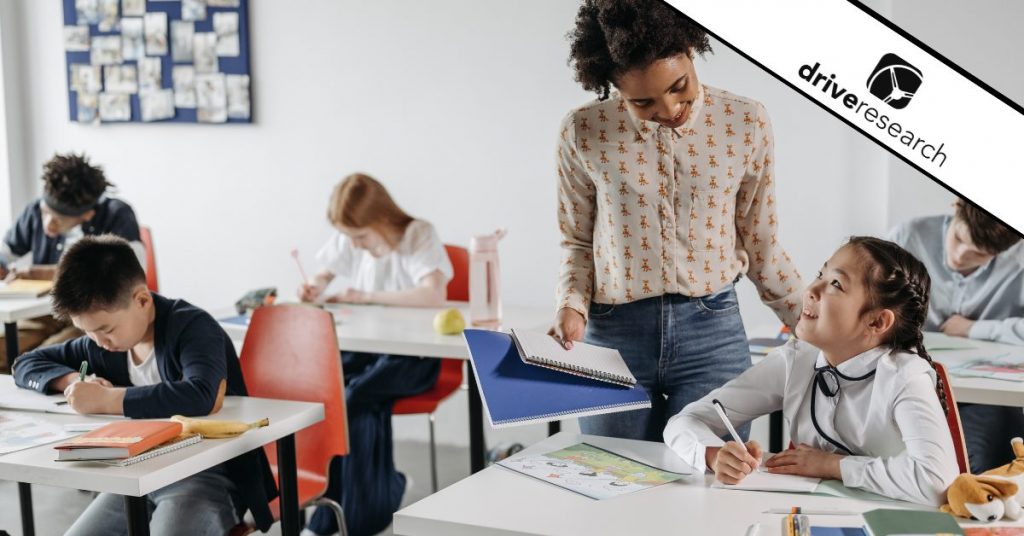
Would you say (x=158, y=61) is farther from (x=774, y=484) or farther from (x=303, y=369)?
(x=774, y=484)

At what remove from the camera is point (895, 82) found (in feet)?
5.50

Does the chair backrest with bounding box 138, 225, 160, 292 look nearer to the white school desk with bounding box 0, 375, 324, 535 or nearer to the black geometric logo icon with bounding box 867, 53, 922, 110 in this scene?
the white school desk with bounding box 0, 375, 324, 535

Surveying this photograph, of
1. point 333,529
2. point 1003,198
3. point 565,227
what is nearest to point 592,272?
point 565,227

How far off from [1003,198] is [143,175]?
4244 millimetres

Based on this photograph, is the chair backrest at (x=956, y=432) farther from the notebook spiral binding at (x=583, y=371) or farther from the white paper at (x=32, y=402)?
the white paper at (x=32, y=402)

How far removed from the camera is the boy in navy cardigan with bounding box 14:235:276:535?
2.17 metres

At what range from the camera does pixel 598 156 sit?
1962 millimetres

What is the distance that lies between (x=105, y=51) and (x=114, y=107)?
262 millimetres

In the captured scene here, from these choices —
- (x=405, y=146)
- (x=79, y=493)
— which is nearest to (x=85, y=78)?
(x=405, y=146)

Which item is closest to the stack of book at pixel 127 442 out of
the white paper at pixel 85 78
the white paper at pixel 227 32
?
the white paper at pixel 227 32

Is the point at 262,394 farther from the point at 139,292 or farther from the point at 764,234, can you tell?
the point at 764,234

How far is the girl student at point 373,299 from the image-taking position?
3.32 m

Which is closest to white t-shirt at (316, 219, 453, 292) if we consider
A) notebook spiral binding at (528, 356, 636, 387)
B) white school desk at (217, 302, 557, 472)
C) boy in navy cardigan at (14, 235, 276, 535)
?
white school desk at (217, 302, 557, 472)

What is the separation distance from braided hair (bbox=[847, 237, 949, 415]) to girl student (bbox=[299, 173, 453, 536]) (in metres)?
1.80
